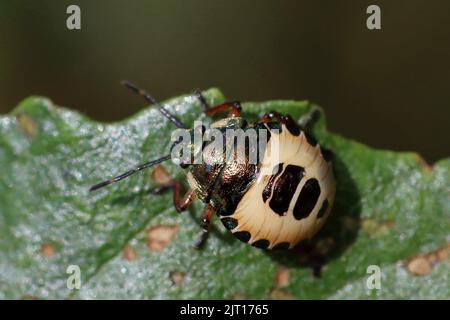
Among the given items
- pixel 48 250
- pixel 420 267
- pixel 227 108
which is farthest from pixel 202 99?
pixel 420 267

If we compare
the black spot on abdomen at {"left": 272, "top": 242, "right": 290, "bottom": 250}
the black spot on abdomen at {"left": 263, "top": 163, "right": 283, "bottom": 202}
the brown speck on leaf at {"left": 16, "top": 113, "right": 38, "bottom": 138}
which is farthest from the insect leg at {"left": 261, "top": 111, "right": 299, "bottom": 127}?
the brown speck on leaf at {"left": 16, "top": 113, "right": 38, "bottom": 138}

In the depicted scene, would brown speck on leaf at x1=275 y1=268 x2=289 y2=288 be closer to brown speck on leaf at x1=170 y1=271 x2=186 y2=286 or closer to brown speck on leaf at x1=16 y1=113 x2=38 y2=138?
brown speck on leaf at x1=170 y1=271 x2=186 y2=286

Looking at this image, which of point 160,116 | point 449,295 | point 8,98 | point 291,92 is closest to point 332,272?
point 449,295

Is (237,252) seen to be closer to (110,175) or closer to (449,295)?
(110,175)

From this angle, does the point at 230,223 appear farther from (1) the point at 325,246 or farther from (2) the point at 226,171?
(1) the point at 325,246

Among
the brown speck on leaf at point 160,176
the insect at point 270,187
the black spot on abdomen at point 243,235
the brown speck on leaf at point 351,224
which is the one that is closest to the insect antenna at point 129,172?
the insect at point 270,187

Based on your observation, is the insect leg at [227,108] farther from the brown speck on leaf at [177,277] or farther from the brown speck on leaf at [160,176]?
the brown speck on leaf at [177,277]
